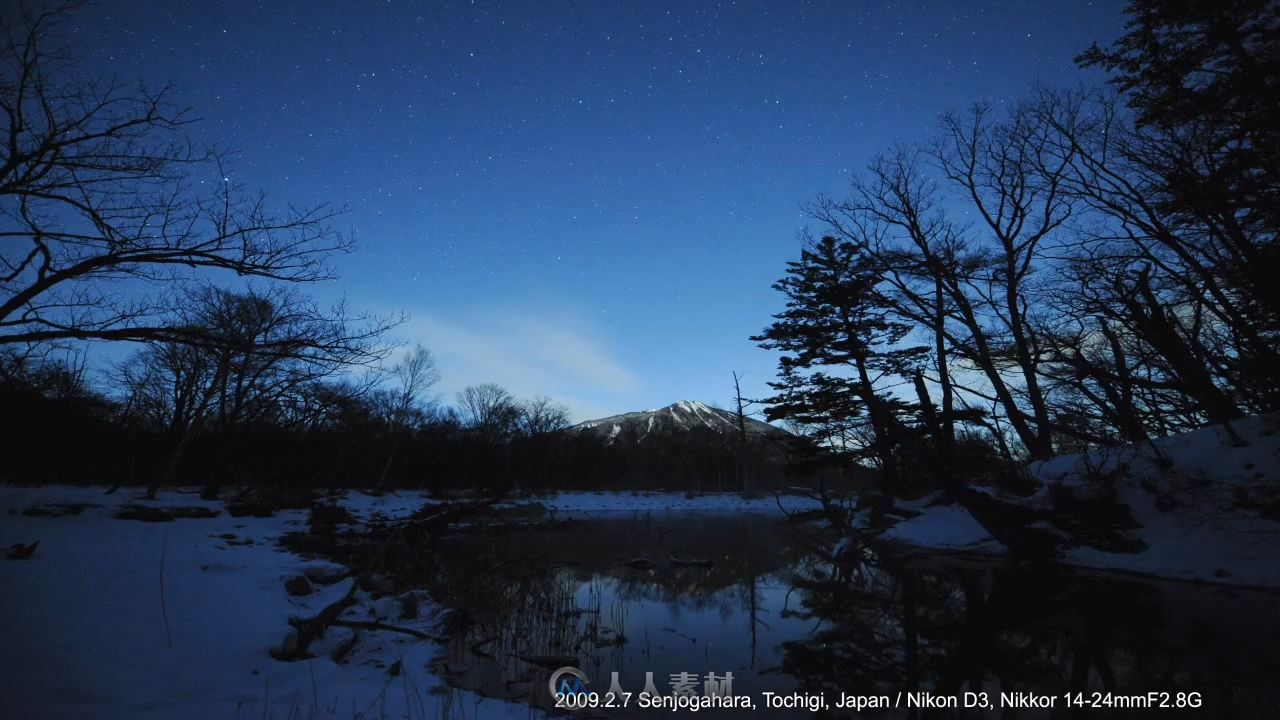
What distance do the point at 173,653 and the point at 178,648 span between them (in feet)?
0.42

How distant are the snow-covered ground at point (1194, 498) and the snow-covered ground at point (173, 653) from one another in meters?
12.5

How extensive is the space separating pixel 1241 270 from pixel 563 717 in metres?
13.3

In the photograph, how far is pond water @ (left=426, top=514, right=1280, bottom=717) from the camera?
4.42 m

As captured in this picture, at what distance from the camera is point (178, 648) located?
377cm

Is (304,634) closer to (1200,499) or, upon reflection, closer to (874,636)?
(874,636)

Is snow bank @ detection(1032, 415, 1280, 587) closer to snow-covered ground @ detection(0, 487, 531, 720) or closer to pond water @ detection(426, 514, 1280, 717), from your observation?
pond water @ detection(426, 514, 1280, 717)

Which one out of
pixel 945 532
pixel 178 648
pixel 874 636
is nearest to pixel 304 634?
pixel 178 648

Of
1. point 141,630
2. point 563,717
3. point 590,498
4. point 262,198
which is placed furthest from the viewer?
point 590,498

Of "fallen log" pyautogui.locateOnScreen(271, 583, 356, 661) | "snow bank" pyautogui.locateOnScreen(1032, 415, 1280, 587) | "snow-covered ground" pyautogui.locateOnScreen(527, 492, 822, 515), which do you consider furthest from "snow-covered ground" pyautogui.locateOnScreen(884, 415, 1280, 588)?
"snow-covered ground" pyautogui.locateOnScreen(527, 492, 822, 515)

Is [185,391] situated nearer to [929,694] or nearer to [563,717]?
[563,717]

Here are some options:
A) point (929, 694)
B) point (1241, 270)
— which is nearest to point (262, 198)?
point (929, 694)

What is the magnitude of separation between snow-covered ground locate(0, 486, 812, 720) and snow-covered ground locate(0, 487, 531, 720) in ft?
0.04

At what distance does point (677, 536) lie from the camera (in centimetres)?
1923

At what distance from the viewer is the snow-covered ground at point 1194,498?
8.42 metres
